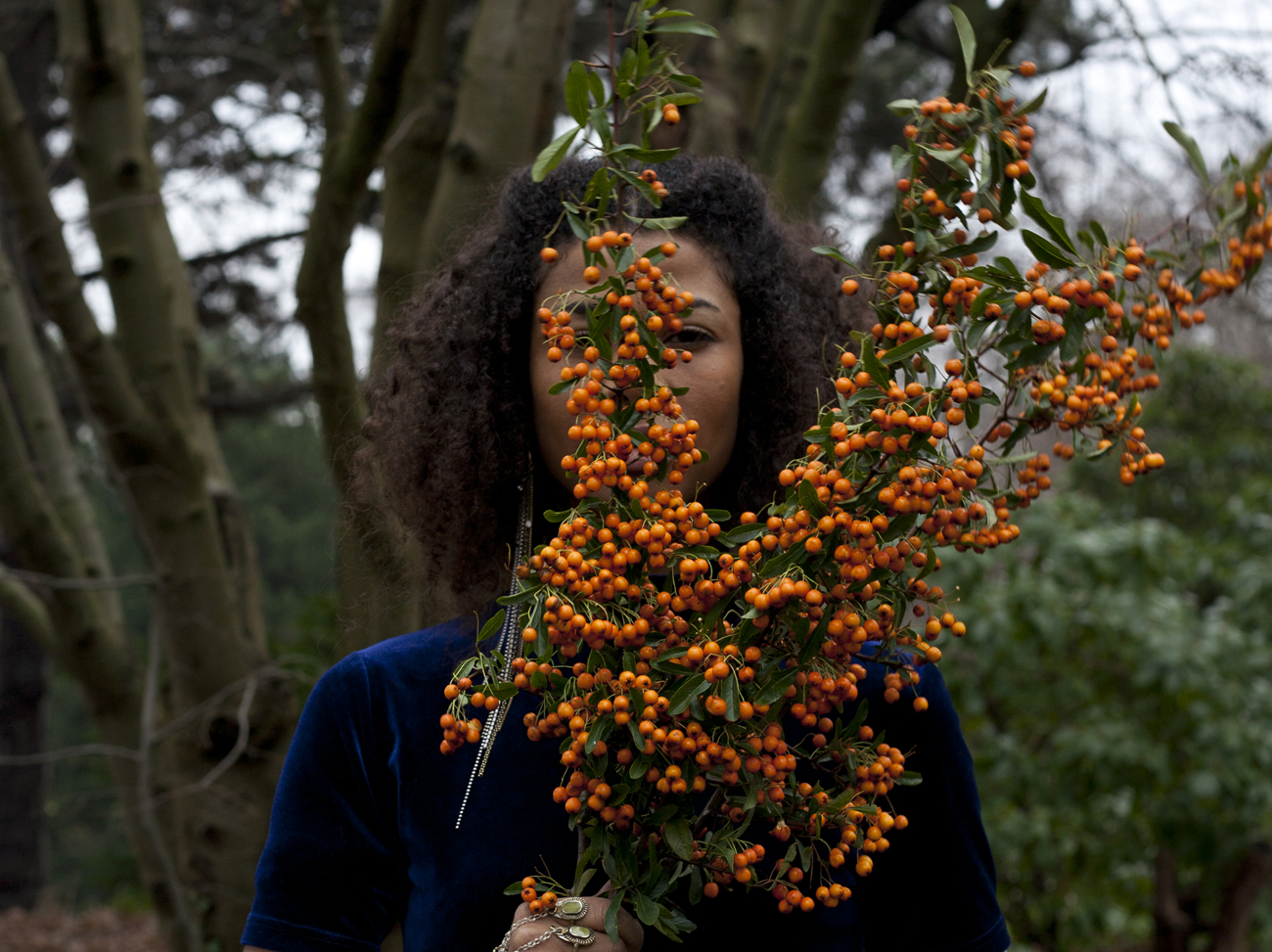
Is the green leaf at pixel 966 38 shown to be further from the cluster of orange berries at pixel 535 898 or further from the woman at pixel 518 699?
the cluster of orange berries at pixel 535 898

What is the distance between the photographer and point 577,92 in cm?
92

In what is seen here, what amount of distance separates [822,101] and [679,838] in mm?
1997

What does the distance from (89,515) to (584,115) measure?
3079 mm

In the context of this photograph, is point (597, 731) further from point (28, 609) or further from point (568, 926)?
point (28, 609)

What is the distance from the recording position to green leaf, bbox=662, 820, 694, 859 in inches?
39.0

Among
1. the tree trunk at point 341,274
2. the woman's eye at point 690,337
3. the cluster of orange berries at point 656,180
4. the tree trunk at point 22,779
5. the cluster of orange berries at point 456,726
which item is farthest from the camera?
the tree trunk at point 22,779

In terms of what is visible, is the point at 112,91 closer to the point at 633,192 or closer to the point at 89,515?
the point at 89,515

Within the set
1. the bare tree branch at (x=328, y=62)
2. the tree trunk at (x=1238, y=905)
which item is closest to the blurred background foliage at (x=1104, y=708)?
the tree trunk at (x=1238, y=905)

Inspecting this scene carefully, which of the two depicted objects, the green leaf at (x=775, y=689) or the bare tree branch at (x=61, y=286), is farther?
the bare tree branch at (x=61, y=286)

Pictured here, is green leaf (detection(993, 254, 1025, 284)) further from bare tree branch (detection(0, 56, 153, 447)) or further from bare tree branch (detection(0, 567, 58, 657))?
bare tree branch (detection(0, 567, 58, 657))

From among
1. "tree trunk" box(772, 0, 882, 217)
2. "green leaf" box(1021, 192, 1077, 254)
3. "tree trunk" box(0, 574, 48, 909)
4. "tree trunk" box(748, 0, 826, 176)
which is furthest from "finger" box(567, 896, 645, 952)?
"tree trunk" box(0, 574, 48, 909)

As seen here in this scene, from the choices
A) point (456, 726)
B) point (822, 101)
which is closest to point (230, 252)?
point (822, 101)

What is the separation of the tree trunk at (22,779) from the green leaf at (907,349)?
8.89 metres

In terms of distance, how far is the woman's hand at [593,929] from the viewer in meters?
1.05
